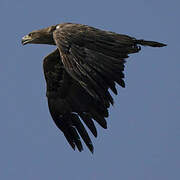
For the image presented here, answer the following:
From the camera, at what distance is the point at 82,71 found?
1642 cm

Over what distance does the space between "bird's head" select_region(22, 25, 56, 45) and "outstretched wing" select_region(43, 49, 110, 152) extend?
0.37m

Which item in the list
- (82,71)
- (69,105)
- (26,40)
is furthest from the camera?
(26,40)

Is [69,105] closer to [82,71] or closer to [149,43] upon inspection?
[149,43]

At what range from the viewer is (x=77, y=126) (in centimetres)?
1880

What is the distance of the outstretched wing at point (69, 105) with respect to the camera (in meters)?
18.7

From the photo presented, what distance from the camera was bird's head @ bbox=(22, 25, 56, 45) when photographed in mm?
19378

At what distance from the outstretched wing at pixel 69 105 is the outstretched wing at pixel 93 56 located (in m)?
1.26

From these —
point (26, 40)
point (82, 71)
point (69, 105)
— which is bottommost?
point (82, 71)

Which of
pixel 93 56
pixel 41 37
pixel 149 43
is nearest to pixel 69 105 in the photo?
pixel 41 37

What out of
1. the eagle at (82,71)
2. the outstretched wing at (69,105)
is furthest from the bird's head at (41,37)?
the outstretched wing at (69,105)

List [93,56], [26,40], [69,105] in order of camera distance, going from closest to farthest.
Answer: [93,56]
[69,105]
[26,40]

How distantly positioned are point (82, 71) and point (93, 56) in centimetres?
45

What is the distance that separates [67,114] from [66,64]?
2.79 metres

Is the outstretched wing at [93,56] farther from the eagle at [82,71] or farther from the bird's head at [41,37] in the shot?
the bird's head at [41,37]
